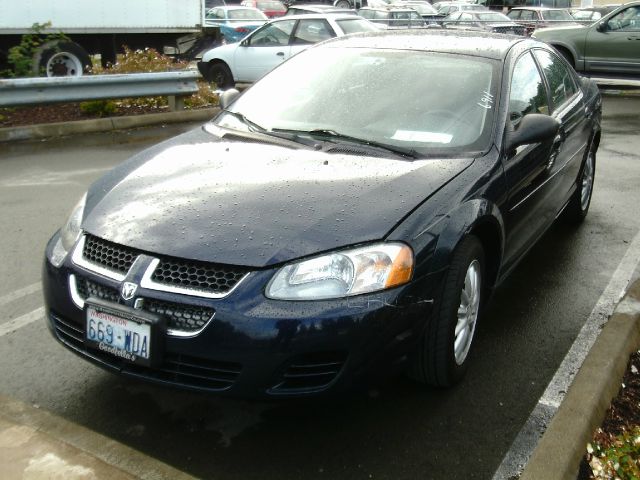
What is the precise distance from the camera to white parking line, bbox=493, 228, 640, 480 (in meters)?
3.02

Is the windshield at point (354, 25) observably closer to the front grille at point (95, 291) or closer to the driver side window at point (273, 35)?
the driver side window at point (273, 35)

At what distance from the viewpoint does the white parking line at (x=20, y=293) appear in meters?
4.45

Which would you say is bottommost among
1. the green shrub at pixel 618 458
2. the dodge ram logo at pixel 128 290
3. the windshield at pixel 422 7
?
the green shrub at pixel 618 458

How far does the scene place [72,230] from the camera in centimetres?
335

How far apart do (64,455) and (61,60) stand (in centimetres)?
1044

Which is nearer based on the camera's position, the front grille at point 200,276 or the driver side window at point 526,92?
the front grille at point 200,276

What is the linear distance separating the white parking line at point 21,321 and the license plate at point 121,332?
1.34 metres

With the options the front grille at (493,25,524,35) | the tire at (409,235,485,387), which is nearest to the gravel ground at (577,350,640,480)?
the tire at (409,235,485,387)

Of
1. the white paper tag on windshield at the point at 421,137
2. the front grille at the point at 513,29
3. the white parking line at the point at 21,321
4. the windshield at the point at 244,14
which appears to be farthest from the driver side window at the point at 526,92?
the windshield at the point at 244,14

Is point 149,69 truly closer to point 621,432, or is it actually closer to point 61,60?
point 61,60

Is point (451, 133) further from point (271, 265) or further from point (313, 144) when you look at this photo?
point (271, 265)

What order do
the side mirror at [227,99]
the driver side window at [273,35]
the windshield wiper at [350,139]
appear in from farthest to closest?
the driver side window at [273,35] → the side mirror at [227,99] → the windshield wiper at [350,139]

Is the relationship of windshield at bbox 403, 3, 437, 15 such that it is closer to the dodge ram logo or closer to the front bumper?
the front bumper

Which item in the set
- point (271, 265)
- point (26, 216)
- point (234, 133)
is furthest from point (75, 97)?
point (271, 265)
